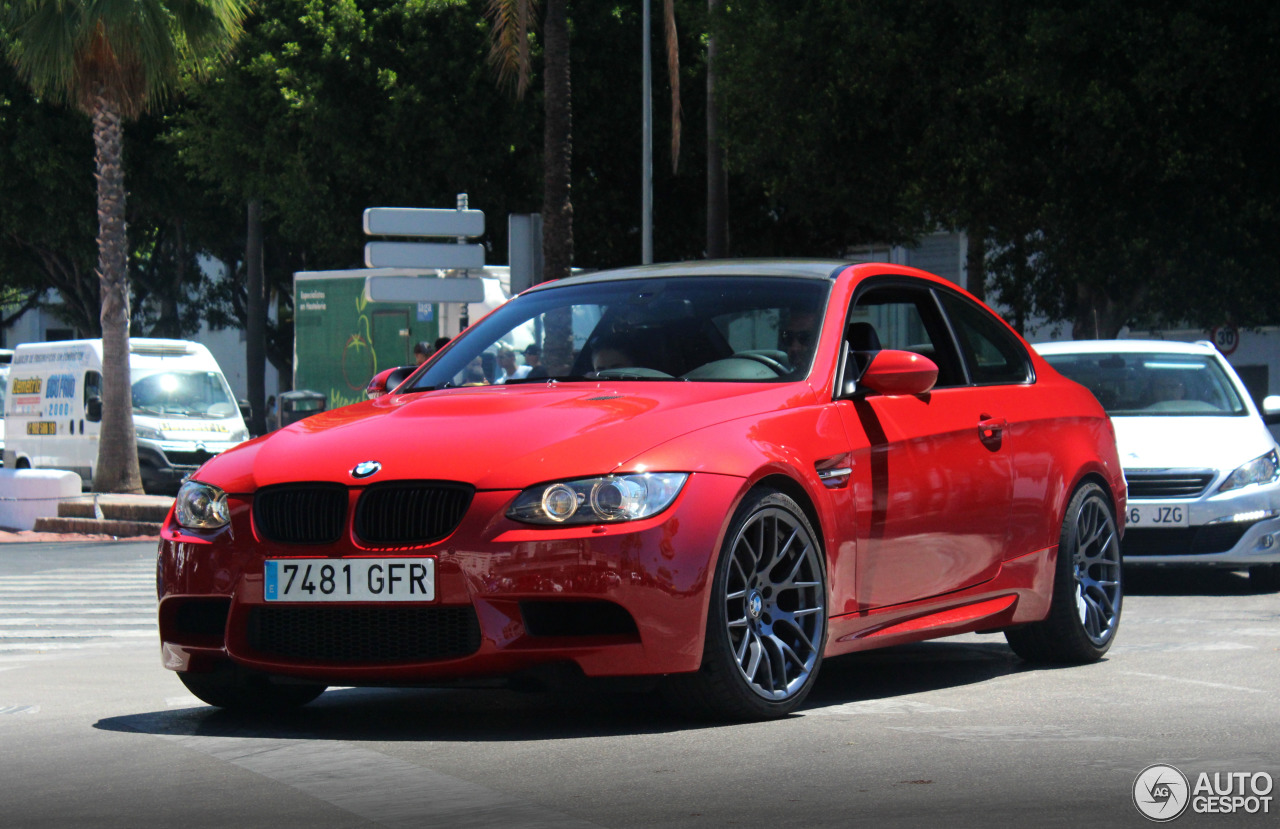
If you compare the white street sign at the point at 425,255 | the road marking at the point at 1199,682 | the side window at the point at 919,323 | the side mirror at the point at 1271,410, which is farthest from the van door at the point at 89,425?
the road marking at the point at 1199,682

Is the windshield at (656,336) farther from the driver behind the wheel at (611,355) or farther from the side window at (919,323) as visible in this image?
the side window at (919,323)

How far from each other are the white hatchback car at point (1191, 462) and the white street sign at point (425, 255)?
9142 mm

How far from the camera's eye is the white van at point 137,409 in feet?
87.6

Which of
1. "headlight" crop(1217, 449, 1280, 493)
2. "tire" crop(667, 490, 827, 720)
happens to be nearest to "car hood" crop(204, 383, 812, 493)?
"tire" crop(667, 490, 827, 720)

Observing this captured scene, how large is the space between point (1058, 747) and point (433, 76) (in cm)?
3126

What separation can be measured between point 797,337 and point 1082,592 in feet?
6.29

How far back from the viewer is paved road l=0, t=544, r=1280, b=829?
15.3ft

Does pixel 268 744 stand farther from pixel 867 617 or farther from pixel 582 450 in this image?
pixel 867 617

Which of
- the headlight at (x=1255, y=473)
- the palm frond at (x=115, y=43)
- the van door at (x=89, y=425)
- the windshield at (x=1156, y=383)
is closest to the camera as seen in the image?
the headlight at (x=1255, y=473)

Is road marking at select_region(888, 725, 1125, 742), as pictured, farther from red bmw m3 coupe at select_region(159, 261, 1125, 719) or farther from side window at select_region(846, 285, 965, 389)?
side window at select_region(846, 285, 965, 389)

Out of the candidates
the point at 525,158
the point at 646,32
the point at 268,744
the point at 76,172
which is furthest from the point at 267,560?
the point at 76,172

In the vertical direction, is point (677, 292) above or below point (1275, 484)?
above

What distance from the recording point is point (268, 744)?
226 inches

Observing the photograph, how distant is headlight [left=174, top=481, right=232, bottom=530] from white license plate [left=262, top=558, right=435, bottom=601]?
0.96 ft
